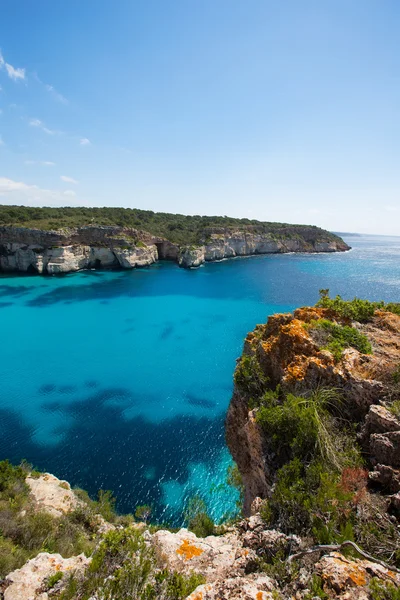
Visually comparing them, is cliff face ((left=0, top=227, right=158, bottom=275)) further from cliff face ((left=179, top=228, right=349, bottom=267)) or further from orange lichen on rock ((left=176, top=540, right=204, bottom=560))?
orange lichen on rock ((left=176, top=540, right=204, bottom=560))

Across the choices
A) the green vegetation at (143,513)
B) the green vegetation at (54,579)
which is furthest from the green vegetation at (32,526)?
the green vegetation at (54,579)

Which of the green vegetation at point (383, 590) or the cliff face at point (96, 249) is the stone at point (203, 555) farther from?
the cliff face at point (96, 249)

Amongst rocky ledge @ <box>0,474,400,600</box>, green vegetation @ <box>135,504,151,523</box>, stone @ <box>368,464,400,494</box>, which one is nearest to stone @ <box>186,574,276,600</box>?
rocky ledge @ <box>0,474,400,600</box>

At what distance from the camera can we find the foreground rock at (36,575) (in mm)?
4621

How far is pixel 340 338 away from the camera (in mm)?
8969

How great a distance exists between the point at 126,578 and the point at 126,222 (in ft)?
269

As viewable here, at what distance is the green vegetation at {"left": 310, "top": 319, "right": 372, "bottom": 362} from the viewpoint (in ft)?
27.3

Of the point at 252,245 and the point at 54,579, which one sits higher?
the point at 252,245

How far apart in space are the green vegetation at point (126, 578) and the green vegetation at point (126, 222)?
6835cm

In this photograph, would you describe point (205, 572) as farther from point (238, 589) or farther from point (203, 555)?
point (238, 589)

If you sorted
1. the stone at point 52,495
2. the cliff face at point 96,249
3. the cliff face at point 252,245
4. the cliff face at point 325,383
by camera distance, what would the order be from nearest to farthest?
the cliff face at point 325,383
the stone at point 52,495
the cliff face at point 96,249
the cliff face at point 252,245

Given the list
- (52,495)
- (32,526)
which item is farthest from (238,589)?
(52,495)

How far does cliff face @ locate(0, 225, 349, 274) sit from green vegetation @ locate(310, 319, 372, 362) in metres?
62.0

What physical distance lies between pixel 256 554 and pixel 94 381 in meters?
20.6
